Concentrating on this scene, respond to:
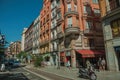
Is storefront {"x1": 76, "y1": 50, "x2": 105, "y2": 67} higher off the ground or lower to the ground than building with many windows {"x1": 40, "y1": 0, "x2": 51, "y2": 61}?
lower

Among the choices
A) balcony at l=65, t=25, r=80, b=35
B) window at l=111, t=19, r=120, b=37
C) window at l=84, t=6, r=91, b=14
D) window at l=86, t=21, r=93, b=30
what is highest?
window at l=84, t=6, r=91, b=14

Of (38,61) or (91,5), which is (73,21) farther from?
(38,61)

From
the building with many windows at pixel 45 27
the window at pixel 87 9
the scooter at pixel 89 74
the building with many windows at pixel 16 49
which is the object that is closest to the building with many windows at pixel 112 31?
the scooter at pixel 89 74

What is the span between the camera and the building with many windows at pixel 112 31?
65.0 feet

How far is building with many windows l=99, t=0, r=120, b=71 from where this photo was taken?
19797mm

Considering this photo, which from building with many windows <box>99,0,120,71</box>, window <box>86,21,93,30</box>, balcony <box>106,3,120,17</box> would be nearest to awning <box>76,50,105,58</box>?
window <box>86,21,93,30</box>

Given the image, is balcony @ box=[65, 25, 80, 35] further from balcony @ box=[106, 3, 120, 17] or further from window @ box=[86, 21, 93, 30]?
balcony @ box=[106, 3, 120, 17]

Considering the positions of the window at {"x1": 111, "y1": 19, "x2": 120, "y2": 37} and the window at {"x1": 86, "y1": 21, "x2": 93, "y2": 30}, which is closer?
the window at {"x1": 111, "y1": 19, "x2": 120, "y2": 37}

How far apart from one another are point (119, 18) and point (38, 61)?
2098cm

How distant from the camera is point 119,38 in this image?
63.7 feet

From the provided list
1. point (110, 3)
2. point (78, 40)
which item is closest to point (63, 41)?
point (78, 40)

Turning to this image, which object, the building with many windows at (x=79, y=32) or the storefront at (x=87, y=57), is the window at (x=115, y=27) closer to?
the building with many windows at (x=79, y=32)

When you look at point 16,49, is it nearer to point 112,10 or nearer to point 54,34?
point 54,34

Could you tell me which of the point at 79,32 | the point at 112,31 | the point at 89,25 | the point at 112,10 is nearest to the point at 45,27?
the point at 89,25
